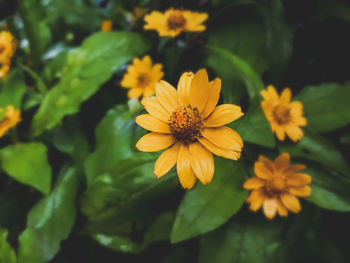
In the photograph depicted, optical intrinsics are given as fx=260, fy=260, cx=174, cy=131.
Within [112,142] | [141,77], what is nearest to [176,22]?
[141,77]

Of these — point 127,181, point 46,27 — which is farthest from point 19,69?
point 127,181

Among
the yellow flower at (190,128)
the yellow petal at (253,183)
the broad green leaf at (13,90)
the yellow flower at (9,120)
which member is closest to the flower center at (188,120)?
the yellow flower at (190,128)

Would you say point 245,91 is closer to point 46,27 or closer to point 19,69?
point 19,69

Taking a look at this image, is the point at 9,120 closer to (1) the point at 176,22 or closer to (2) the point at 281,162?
(1) the point at 176,22

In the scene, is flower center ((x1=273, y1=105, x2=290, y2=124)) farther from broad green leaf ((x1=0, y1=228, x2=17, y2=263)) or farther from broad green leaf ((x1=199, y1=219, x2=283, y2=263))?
broad green leaf ((x1=0, y1=228, x2=17, y2=263))

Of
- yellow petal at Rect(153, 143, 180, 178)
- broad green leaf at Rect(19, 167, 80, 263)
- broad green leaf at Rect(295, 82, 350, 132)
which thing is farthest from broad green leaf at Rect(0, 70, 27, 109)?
broad green leaf at Rect(295, 82, 350, 132)

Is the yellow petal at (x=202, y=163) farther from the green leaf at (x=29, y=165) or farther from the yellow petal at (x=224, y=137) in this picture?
the green leaf at (x=29, y=165)
